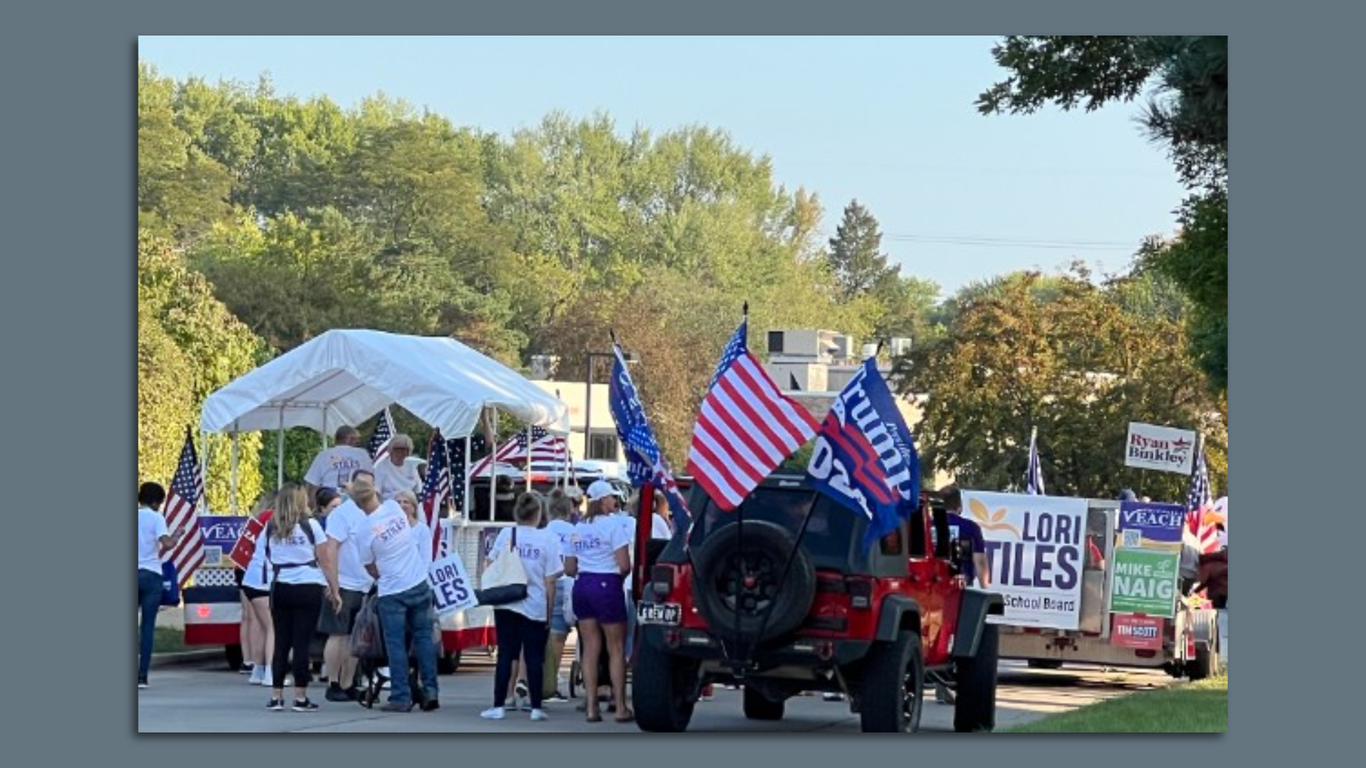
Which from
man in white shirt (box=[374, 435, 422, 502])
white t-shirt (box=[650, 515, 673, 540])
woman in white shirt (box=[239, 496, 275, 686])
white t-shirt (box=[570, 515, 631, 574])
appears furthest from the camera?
man in white shirt (box=[374, 435, 422, 502])

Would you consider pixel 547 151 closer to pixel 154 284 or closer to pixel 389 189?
pixel 389 189

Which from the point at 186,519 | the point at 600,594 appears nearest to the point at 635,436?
the point at 600,594

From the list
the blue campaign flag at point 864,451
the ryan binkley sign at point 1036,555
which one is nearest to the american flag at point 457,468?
the ryan binkley sign at point 1036,555

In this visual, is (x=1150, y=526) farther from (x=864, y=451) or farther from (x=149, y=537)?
(x=149, y=537)

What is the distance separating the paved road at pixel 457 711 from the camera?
58.4 feet

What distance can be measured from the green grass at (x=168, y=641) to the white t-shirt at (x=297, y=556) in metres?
5.34

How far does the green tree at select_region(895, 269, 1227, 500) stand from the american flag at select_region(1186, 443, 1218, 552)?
15.8m

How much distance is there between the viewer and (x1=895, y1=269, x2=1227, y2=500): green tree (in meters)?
46.0

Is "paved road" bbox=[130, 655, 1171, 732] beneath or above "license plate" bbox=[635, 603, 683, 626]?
beneath

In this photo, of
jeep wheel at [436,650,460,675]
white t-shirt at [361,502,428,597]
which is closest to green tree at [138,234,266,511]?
jeep wheel at [436,650,460,675]

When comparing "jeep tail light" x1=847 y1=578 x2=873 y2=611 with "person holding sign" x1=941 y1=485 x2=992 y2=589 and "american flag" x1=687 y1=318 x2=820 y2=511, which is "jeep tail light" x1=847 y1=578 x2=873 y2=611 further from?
"person holding sign" x1=941 y1=485 x2=992 y2=589

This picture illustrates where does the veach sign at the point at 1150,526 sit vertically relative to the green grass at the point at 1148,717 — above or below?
above

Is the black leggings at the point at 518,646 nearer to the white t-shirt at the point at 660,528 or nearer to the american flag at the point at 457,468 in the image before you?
the white t-shirt at the point at 660,528

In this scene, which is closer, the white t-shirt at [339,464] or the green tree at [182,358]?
the white t-shirt at [339,464]
